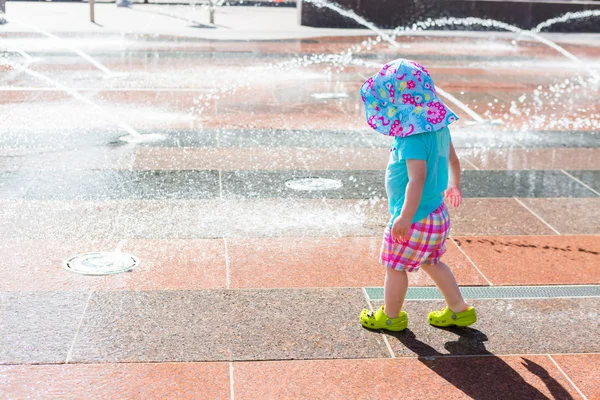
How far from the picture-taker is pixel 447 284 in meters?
4.73

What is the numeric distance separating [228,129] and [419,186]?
5.49 metres

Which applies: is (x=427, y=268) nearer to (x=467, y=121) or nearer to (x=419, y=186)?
(x=419, y=186)

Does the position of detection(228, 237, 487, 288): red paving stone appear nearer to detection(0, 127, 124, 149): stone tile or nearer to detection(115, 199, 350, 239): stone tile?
detection(115, 199, 350, 239): stone tile

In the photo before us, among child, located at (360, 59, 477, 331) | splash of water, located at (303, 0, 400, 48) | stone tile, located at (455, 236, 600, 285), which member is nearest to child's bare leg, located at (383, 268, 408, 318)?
child, located at (360, 59, 477, 331)

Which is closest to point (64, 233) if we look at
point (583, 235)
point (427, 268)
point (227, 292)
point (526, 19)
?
point (227, 292)

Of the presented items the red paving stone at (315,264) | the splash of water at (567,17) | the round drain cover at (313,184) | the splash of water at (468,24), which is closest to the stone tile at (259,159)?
the round drain cover at (313,184)

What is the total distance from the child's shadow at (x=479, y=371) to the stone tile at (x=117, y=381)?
3.24ft

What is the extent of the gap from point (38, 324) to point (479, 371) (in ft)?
7.23

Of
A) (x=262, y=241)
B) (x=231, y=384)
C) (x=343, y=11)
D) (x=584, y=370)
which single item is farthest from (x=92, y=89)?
(x=343, y=11)

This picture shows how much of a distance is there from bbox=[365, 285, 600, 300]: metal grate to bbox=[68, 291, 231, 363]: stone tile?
3.13 feet

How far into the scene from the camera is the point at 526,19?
2195cm

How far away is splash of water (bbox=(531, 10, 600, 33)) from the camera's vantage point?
22.0 m

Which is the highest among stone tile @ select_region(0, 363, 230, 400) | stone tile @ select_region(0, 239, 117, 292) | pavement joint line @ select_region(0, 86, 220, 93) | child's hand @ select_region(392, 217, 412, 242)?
child's hand @ select_region(392, 217, 412, 242)

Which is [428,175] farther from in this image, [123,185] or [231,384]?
[123,185]
